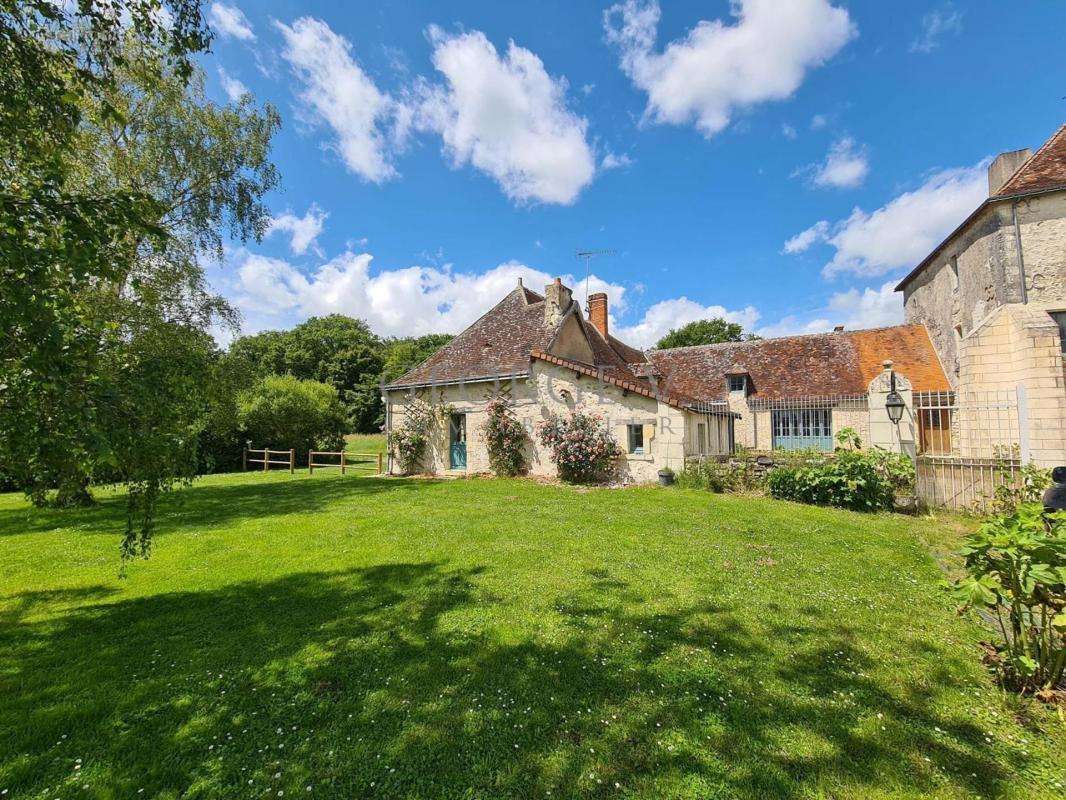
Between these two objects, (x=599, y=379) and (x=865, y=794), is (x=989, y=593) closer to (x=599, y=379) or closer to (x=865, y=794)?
(x=865, y=794)

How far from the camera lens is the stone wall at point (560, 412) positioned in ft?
41.4

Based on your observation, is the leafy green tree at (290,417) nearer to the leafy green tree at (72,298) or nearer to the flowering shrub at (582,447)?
the flowering shrub at (582,447)

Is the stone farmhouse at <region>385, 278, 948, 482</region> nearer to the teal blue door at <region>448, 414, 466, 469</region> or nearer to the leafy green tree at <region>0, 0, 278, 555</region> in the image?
the teal blue door at <region>448, 414, 466, 469</region>

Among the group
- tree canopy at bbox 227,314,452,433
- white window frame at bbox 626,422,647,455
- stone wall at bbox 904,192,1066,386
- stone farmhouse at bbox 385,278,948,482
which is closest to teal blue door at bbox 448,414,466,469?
stone farmhouse at bbox 385,278,948,482

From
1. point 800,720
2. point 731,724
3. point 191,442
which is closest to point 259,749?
point 191,442

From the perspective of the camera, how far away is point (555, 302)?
16.3 m

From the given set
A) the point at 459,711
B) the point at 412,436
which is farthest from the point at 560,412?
the point at 459,711

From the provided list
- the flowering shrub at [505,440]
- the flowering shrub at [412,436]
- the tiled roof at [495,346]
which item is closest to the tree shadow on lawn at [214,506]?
the flowering shrub at [412,436]

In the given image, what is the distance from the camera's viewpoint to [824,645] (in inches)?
141

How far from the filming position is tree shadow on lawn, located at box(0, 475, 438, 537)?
8695mm

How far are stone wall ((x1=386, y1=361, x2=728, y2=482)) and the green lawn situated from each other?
20.2 ft

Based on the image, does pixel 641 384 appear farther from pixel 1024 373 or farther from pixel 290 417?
pixel 290 417

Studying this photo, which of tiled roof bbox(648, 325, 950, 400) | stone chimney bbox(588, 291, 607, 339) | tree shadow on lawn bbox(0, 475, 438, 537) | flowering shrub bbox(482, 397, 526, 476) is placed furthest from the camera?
stone chimney bbox(588, 291, 607, 339)

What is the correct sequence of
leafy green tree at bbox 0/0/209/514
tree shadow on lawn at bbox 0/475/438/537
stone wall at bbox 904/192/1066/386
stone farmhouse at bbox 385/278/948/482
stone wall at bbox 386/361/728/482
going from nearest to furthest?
leafy green tree at bbox 0/0/209/514, tree shadow on lawn at bbox 0/475/438/537, stone wall at bbox 904/192/1066/386, stone wall at bbox 386/361/728/482, stone farmhouse at bbox 385/278/948/482
